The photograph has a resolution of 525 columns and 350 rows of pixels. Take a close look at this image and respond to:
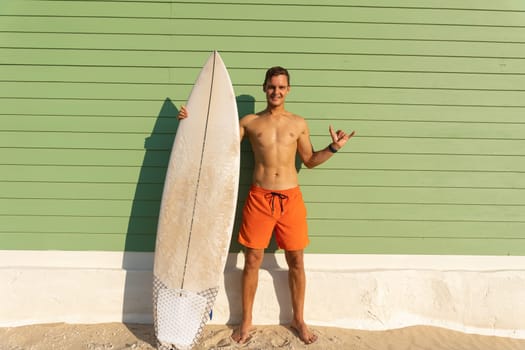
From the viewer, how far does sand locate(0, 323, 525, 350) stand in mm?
2570

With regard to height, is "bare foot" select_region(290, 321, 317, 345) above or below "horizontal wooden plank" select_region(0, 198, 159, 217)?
below

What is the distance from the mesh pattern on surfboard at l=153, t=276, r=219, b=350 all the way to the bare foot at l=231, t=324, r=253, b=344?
271 mm

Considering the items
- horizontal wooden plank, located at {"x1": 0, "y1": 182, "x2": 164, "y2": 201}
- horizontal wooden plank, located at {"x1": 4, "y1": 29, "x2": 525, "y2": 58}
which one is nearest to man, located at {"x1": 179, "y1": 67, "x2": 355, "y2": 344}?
horizontal wooden plank, located at {"x1": 4, "y1": 29, "x2": 525, "y2": 58}

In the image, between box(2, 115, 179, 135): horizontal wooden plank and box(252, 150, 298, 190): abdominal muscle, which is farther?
box(2, 115, 179, 135): horizontal wooden plank

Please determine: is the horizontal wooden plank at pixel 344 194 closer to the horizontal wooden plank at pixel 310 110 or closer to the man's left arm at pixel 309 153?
the man's left arm at pixel 309 153

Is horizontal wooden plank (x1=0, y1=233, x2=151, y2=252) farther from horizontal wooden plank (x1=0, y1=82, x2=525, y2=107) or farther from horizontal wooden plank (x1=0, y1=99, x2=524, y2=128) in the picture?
horizontal wooden plank (x1=0, y1=82, x2=525, y2=107)

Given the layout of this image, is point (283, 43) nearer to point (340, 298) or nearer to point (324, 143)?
point (324, 143)

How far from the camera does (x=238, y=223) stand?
2.85 meters

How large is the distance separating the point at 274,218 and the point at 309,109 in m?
0.94

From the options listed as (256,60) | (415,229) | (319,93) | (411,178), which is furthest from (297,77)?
(415,229)

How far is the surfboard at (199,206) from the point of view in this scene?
2.57 m

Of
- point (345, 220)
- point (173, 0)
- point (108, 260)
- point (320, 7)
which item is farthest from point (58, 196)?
point (320, 7)

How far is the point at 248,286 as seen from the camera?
262 cm

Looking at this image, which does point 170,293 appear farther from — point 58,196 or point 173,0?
point 173,0
